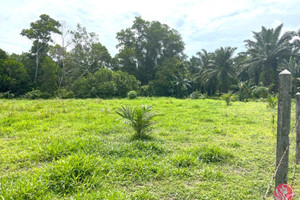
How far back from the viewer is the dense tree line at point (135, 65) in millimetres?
21141

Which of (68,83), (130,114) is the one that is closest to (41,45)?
(68,83)

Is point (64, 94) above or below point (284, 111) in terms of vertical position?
below

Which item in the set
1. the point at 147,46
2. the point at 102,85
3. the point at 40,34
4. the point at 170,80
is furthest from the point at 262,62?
the point at 40,34

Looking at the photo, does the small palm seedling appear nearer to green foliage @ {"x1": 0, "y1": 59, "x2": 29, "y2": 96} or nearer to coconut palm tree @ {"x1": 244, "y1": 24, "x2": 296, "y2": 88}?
green foliage @ {"x1": 0, "y1": 59, "x2": 29, "y2": 96}

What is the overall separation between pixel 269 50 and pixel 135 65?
18.3 m

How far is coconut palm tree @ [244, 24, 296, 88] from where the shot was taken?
2339cm

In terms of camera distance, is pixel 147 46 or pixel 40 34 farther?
pixel 147 46

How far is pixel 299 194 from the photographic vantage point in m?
2.72

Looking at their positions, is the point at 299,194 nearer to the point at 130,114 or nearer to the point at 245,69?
the point at 130,114

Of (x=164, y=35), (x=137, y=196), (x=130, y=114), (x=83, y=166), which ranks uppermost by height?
(x=164, y=35)

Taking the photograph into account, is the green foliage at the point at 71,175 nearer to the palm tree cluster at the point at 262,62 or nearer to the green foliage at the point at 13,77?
the green foliage at the point at 13,77

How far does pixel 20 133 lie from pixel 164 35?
2797 cm

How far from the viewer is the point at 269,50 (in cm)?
2388

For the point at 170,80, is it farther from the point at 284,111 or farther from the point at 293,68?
the point at 284,111
